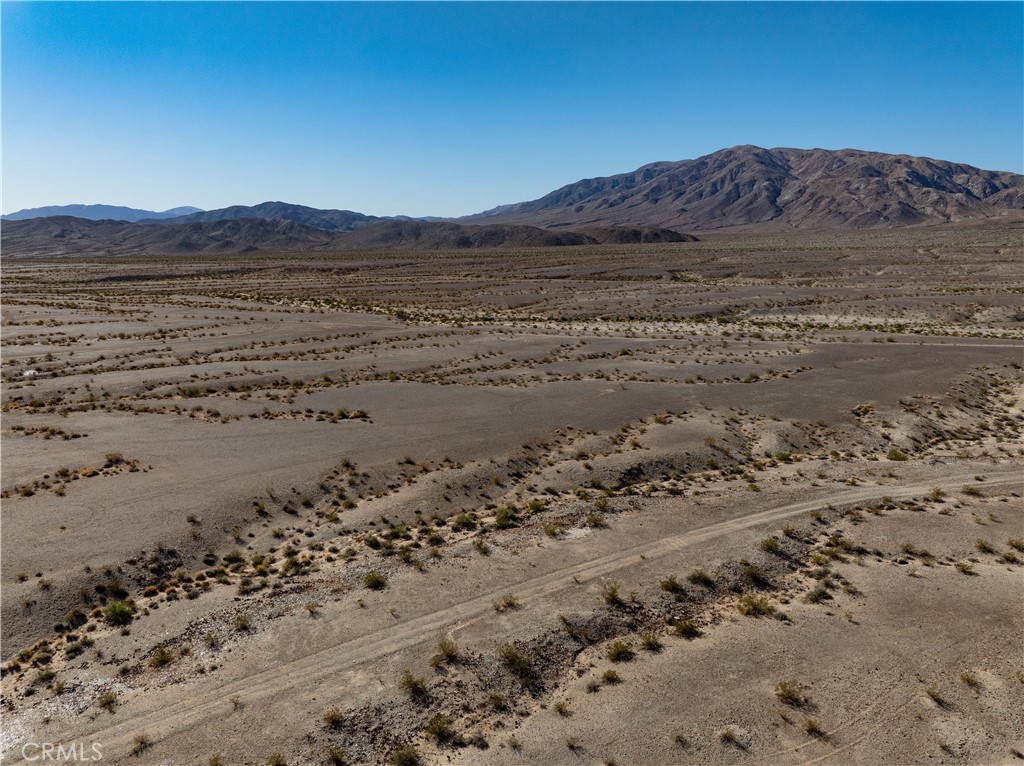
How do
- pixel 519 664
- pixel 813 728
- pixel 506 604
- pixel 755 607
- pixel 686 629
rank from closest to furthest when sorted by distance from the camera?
pixel 813 728, pixel 519 664, pixel 686 629, pixel 755 607, pixel 506 604

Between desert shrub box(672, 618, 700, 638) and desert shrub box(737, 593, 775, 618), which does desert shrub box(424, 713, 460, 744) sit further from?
desert shrub box(737, 593, 775, 618)

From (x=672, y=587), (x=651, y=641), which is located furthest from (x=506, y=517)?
(x=651, y=641)

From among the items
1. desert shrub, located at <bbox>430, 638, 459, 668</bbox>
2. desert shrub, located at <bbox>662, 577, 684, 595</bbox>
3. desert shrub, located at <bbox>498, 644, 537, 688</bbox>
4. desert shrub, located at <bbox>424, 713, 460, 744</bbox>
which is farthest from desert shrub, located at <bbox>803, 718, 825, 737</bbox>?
desert shrub, located at <bbox>430, 638, 459, 668</bbox>

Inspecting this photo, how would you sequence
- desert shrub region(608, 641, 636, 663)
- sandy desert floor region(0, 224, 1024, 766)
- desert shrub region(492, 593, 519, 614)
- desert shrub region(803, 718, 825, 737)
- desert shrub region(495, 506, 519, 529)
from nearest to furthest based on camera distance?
desert shrub region(803, 718, 825, 737), sandy desert floor region(0, 224, 1024, 766), desert shrub region(608, 641, 636, 663), desert shrub region(492, 593, 519, 614), desert shrub region(495, 506, 519, 529)

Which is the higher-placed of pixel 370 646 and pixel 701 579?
pixel 370 646

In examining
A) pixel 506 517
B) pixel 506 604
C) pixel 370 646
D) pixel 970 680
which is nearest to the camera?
pixel 970 680

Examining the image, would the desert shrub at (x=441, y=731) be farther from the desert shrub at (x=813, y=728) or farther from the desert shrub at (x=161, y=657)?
the desert shrub at (x=813, y=728)

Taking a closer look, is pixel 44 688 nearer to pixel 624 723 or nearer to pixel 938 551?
pixel 624 723

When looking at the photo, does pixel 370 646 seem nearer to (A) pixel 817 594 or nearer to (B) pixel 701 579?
(B) pixel 701 579

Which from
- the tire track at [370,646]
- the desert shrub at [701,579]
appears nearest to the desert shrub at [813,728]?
the desert shrub at [701,579]
